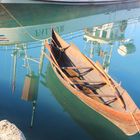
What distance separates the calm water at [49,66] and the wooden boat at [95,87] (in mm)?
613

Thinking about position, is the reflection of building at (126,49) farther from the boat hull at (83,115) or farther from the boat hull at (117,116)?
the boat hull at (117,116)

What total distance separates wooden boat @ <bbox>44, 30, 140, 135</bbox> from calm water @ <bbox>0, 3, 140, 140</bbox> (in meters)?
0.61

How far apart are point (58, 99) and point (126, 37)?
11.4m

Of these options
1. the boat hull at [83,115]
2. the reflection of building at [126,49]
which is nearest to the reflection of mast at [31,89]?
the boat hull at [83,115]

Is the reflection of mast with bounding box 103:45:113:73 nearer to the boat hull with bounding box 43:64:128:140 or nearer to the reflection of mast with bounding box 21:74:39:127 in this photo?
the boat hull with bounding box 43:64:128:140

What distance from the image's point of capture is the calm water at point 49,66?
1113 cm

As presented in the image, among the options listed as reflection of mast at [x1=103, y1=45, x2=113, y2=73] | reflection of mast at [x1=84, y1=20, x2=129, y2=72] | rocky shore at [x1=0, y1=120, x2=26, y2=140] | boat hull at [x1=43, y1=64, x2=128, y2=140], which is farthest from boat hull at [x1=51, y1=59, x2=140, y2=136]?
reflection of mast at [x1=84, y1=20, x2=129, y2=72]

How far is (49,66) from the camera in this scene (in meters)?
15.3

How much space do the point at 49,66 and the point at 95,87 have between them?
132 inches

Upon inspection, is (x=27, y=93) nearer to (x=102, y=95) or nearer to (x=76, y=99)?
(x=76, y=99)

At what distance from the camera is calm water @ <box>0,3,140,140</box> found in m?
11.1

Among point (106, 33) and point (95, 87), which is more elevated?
point (106, 33)

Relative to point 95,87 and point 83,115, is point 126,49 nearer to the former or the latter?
point 95,87

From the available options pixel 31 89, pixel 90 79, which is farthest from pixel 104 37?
pixel 31 89
